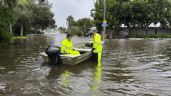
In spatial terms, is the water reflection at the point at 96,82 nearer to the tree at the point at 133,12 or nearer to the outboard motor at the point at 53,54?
the outboard motor at the point at 53,54

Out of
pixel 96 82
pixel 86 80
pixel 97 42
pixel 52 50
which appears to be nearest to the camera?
pixel 96 82

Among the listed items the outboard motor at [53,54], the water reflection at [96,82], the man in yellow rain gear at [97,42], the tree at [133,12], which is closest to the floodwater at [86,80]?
the water reflection at [96,82]

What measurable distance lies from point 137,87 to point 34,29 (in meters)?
82.6

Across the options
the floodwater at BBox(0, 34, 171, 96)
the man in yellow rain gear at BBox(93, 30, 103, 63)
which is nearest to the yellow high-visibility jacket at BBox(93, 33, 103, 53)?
the man in yellow rain gear at BBox(93, 30, 103, 63)

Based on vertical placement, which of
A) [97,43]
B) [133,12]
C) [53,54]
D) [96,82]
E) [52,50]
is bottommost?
[96,82]

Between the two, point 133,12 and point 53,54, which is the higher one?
point 133,12

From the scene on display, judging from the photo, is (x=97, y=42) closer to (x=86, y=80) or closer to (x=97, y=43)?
(x=97, y=43)

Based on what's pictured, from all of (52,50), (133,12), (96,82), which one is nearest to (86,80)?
(96,82)

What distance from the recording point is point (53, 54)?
15789 mm

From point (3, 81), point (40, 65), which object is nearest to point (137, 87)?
point (3, 81)

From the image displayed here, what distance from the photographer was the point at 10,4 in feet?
109

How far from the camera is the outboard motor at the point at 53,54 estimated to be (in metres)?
15.6

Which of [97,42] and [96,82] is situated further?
[97,42]

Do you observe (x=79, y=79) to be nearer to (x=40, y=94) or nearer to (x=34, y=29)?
(x=40, y=94)
